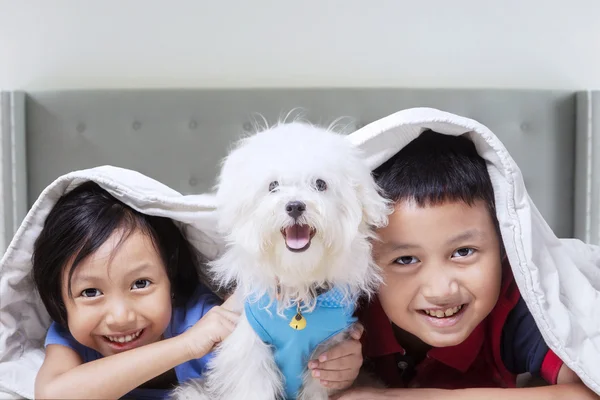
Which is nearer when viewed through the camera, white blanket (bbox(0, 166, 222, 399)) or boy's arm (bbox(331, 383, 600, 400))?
A: boy's arm (bbox(331, 383, 600, 400))

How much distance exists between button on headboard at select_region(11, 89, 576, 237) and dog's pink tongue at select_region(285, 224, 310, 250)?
1253 mm

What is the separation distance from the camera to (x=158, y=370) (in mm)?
1073

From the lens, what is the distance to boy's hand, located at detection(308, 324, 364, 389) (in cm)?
106

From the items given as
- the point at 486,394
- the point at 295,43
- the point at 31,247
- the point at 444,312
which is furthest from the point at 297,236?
the point at 295,43

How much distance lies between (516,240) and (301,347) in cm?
45

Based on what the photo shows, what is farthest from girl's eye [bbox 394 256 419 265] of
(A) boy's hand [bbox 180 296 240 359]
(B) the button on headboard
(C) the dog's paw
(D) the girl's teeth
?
(B) the button on headboard

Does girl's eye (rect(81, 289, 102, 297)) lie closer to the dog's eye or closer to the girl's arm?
the girl's arm

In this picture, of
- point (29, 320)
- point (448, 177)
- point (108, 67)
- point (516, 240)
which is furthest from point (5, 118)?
point (516, 240)

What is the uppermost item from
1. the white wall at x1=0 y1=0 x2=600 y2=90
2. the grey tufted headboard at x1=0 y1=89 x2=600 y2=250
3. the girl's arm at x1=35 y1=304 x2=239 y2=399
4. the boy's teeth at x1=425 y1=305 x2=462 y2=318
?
the white wall at x1=0 y1=0 x2=600 y2=90

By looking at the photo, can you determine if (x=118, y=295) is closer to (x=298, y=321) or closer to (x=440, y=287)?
(x=298, y=321)

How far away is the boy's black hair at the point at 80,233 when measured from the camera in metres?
1.16

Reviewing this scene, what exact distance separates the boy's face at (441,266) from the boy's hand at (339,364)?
12cm

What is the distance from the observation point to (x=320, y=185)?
3.14 feet

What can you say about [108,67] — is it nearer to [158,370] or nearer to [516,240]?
[158,370]
